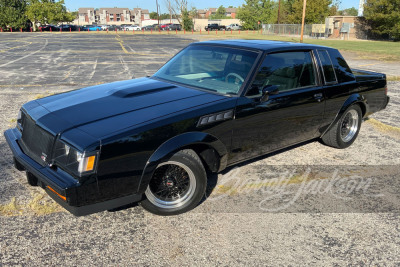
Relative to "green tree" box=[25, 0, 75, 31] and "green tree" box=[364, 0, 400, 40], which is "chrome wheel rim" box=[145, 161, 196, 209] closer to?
"green tree" box=[364, 0, 400, 40]

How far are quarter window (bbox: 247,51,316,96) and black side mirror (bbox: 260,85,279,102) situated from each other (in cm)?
7

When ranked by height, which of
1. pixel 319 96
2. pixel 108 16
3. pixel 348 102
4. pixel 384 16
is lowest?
pixel 348 102

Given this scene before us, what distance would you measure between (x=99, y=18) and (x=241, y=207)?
164218 millimetres

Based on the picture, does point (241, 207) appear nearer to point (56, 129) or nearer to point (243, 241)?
point (243, 241)

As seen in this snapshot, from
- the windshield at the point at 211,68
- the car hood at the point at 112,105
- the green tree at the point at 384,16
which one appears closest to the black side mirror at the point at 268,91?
the windshield at the point at 211,68

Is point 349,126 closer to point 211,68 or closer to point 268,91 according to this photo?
point 268,91

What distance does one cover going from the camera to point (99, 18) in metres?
153

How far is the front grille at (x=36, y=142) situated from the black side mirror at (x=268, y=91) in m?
2.19

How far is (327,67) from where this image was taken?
4.70m

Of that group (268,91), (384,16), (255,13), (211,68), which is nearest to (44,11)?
(255,13)

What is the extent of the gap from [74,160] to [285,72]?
2.67m

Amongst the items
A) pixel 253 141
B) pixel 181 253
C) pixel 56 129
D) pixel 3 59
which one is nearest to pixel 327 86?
pixel 253 141

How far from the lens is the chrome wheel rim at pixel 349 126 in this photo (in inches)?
210

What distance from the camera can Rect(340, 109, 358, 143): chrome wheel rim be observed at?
5.32 meters
